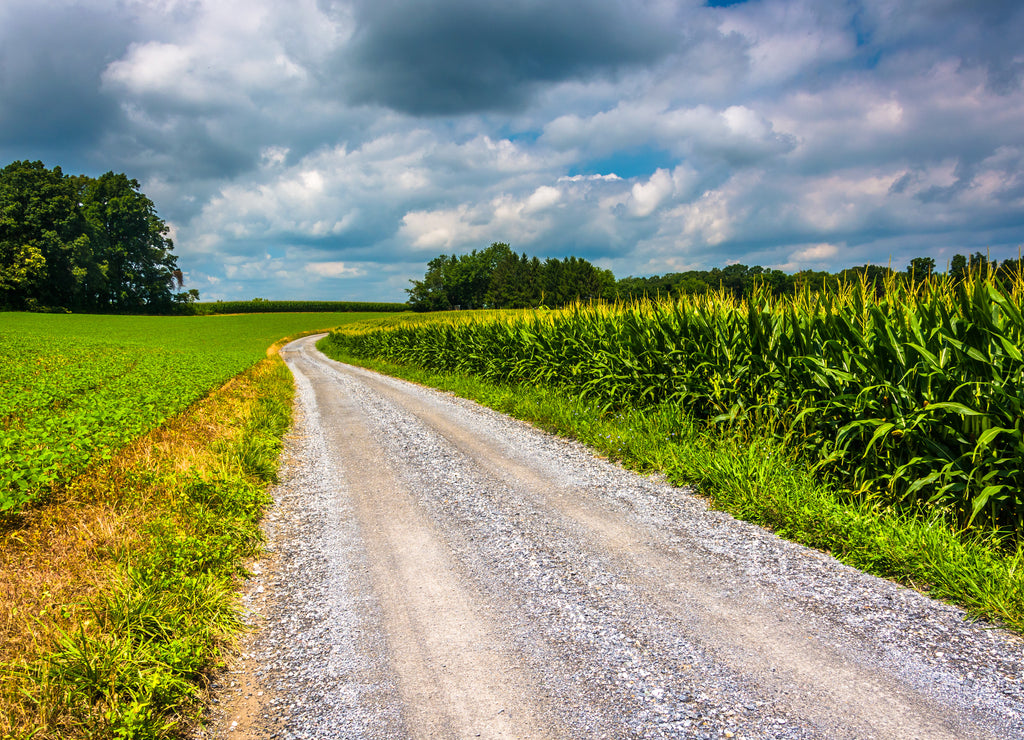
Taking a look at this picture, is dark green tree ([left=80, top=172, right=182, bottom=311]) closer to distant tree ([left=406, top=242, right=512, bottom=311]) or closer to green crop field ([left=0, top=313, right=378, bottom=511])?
distant tree ([left=406, top=242, right=512, bottom=311])

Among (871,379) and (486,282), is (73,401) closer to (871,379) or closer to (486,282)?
(871,379)

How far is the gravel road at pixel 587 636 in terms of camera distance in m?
2.58

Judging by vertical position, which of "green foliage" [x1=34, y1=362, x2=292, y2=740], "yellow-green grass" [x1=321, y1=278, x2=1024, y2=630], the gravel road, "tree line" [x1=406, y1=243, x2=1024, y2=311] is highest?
"tree line" [x1=406, y1=243, x2=1024, y2=311]

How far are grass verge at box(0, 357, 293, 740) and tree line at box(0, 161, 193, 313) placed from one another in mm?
74202

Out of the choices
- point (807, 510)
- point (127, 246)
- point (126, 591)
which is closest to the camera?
point (126, 591)

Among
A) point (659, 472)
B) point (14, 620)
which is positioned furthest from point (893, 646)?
point (14, 620)

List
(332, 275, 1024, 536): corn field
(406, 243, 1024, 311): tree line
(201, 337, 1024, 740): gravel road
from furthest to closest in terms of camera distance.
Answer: (406, 243, 1024, 311): tree line → (332, 275, 1024, 536): corn field → (201, 337, 1024, 740): gravel road

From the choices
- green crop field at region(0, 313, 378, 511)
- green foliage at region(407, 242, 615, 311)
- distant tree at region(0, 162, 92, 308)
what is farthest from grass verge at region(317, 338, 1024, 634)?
green foliage at region(407, 242, 615, 311)

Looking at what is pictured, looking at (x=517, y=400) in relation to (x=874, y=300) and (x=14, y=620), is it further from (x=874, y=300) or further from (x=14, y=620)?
(x=14, y=620)

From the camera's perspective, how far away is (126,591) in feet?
11.4

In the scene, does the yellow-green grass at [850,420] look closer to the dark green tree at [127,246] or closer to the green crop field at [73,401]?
the green crop field at [73,401]

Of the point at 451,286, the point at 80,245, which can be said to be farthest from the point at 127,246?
the point at 451,286

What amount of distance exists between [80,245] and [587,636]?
81538mm

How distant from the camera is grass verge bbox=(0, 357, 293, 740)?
2.62 meters
